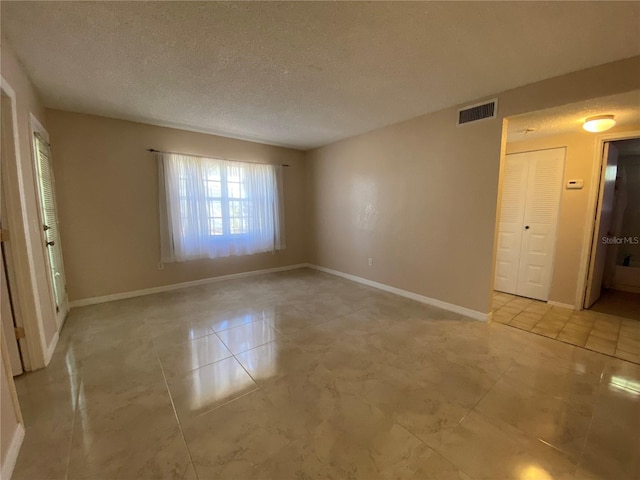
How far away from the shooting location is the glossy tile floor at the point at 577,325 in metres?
2.46

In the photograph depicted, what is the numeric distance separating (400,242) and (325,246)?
182cm

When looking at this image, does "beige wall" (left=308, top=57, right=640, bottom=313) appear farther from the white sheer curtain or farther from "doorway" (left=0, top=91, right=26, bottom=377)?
"doorway" (left=0, top=91, right=26, bottom=377)

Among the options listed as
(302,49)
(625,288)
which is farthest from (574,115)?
(625,288)

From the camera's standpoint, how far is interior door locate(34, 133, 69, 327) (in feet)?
8.68

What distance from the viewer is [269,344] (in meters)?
2.52

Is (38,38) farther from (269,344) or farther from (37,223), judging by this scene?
(269,344)

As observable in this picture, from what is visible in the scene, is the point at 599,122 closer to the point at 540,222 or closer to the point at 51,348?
the point at 540,222

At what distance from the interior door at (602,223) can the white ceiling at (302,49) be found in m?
1.71

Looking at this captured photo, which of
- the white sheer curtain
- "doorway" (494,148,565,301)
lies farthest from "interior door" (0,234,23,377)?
"doorway" (494,148,565,301)

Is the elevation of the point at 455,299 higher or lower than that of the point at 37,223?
lower

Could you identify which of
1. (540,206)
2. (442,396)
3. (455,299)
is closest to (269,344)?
(442,396)

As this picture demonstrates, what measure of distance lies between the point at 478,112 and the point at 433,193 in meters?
1.00

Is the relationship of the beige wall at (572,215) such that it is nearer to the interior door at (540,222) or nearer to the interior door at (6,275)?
the interior door at (540,222)

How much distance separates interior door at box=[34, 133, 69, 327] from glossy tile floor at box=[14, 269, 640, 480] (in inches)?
18.7
